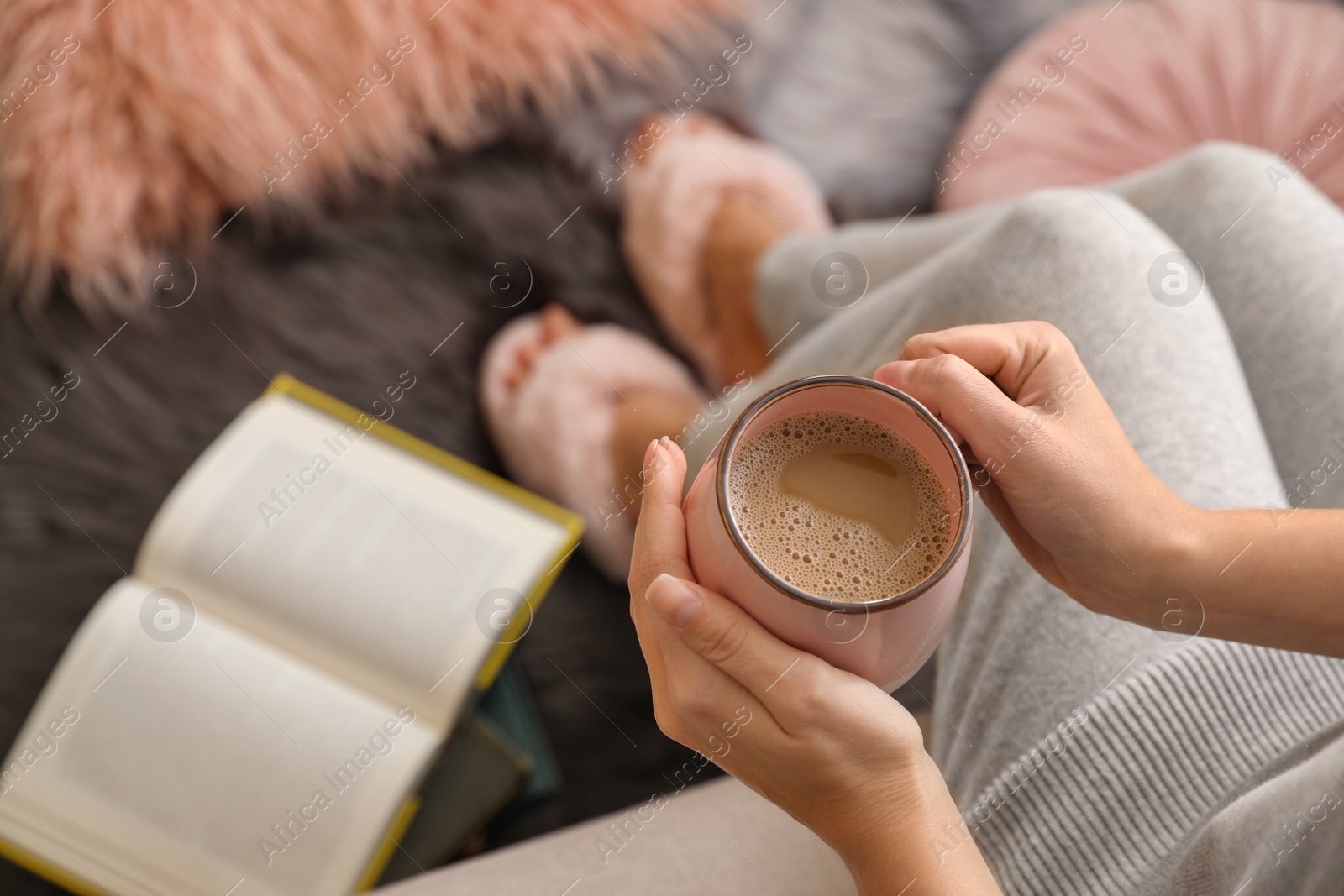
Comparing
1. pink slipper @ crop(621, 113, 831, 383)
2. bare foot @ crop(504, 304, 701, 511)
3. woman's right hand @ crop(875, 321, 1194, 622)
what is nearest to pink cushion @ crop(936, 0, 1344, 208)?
pink slipper @ crop(621, 113, 831, 383)

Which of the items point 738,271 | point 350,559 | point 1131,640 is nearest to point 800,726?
point 1131,640

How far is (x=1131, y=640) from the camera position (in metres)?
0.62

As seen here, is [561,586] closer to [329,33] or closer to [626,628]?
[626,628]

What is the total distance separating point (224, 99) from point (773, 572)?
41.4 inches

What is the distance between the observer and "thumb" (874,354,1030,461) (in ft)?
1.54

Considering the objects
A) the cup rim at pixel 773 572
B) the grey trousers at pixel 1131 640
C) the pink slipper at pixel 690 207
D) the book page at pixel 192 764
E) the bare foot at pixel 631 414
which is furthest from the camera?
the pink slipper at pixel 690 207

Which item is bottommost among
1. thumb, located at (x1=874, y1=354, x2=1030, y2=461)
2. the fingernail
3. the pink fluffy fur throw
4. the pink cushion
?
the pink cushion

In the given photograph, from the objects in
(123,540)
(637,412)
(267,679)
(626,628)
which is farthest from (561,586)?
(123,540)

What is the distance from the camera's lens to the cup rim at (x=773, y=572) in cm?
38

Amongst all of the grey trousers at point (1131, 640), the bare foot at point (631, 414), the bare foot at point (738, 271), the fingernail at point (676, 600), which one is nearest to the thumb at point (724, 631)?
the fingernail at point (676, 600)

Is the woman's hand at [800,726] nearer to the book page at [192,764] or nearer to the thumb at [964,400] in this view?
the thumb at [964,400]

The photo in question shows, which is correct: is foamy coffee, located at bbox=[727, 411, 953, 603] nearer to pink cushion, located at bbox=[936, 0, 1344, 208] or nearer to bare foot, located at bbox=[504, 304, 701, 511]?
bare foot, located at bbox=[504, 304, 701, 511]

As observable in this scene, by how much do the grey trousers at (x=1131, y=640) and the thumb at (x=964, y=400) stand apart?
0.66ft

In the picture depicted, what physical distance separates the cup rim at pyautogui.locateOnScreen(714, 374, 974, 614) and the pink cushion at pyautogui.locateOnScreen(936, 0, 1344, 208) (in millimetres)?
872
